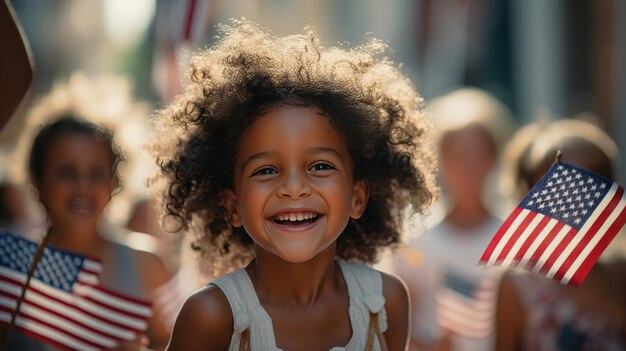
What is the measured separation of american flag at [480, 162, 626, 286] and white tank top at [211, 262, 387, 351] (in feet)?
1.49

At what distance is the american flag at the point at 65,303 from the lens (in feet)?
14.6

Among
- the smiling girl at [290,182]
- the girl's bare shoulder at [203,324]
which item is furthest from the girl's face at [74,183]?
the girl's bare shoulder at [203,324]

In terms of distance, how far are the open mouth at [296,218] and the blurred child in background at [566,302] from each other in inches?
50.4

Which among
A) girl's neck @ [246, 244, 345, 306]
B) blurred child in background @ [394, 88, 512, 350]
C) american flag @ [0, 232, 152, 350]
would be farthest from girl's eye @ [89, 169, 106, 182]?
blurred child in background @ [394, 88, 512, 350]

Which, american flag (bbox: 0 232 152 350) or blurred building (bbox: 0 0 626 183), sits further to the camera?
blurred building (bbox: 0 0 626 183)

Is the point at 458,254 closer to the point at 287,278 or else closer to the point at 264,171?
the point at 287,278

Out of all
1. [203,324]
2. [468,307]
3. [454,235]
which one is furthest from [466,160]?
[203,324]

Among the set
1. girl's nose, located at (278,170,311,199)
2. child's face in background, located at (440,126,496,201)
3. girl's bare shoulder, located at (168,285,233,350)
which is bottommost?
girl's bare shoulder, located at (168,285,233,350)

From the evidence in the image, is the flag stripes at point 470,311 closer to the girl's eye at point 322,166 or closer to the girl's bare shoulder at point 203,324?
the girl's eye at point 322,166

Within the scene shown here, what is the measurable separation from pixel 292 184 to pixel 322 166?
0.63 ft

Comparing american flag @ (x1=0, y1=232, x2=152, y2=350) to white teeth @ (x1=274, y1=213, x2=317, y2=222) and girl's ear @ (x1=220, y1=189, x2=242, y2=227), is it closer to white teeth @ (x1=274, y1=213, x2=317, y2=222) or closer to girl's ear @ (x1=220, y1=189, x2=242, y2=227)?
girl's ear @ (x1=220, y1=189, x2=242, y2=227)

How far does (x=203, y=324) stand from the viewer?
3658 millimetres

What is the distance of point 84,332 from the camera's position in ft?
15.8

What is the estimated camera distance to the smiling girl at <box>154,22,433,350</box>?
3729mm
